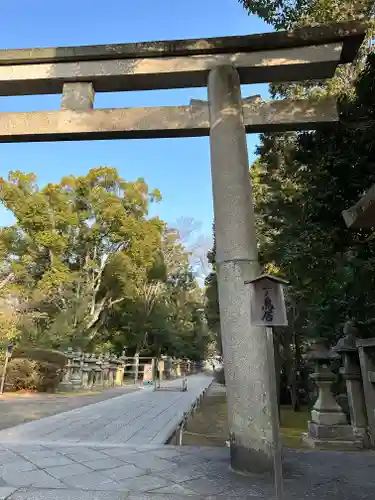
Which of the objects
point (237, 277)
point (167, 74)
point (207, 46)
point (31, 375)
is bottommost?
point (31, 375)

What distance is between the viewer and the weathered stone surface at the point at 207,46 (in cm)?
431

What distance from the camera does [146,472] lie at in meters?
3.40

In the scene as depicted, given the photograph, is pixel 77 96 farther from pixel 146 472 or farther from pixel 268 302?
pixel 146 472

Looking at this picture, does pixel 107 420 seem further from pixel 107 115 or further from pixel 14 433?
pixel 107 115

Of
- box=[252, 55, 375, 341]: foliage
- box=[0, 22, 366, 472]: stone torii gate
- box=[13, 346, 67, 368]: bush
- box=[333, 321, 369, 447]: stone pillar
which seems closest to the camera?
box=[0, 22, 366, 472]: stone torii gate

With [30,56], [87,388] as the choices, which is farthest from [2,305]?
[30,56]

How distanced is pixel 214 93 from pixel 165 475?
13.6 feet

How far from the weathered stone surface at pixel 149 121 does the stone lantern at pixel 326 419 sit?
3519 mm

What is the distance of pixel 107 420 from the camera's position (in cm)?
711

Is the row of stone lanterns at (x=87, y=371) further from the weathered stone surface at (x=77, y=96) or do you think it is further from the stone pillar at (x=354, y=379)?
the weathered stone surface at (x=77, y=96)

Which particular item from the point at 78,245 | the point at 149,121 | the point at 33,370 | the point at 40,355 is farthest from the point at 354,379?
the point at 78,245

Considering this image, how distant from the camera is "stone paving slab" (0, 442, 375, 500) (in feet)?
9.16

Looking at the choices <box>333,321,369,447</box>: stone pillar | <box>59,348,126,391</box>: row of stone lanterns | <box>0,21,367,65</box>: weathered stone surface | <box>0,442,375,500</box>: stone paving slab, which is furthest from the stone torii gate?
<box>59,348,126,391</box>: row of stone lanterns

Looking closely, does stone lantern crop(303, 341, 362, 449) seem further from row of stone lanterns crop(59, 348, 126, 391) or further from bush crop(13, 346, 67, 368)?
row of stone lanterns crop(59, 348, 126, 391)
